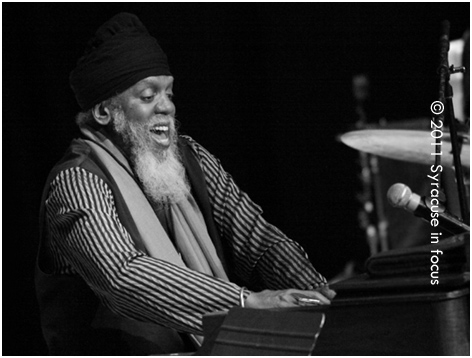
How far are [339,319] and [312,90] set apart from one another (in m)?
2.10

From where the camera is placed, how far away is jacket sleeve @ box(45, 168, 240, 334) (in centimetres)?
255

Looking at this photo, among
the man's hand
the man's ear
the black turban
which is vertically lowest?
the man's hand

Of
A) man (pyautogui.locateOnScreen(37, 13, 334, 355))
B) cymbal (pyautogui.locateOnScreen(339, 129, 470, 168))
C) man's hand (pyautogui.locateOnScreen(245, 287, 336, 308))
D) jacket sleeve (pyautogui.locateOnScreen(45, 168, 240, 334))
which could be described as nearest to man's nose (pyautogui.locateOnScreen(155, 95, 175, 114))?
man (pyautogui.locateOnScreen(37, 13, 334, 355))

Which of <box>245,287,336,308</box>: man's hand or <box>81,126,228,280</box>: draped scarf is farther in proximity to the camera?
<box>81,126,228,280</box>: draped scarf

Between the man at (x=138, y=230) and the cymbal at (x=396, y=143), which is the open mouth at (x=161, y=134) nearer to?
the man at (x=138, y=230)

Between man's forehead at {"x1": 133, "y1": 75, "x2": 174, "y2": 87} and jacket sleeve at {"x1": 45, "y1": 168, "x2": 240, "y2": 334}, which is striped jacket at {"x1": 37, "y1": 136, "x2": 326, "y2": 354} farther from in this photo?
man's forehead at {"x1": 133, "y1": 75, "x2": 174, "y2": 87}

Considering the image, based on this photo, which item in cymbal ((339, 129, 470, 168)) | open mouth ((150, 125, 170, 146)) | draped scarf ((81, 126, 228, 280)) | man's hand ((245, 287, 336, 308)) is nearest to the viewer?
man's hand ((245, 287, 336, 308))

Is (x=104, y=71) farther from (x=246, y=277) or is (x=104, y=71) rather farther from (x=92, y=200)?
(x=246, y=277)

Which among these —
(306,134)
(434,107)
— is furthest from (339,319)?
(306,134)

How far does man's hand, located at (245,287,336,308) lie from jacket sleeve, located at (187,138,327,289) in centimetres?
62

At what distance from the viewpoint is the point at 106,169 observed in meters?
2.94

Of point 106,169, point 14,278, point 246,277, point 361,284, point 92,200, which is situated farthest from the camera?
point 14,278

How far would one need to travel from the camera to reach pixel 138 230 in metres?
2.86

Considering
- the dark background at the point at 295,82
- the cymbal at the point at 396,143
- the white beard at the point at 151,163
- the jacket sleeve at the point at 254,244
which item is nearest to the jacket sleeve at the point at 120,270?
the white beard at the point at 151,163
